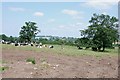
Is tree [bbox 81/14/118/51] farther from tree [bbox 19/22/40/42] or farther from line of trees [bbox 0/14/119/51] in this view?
tree [bbox 19/22/40/42]

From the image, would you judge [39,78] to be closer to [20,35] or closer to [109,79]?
[109,79]

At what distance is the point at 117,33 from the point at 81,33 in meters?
7.49

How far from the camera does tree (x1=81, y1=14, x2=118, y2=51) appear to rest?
5847 centimetres

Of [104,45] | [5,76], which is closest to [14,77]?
[5,76]

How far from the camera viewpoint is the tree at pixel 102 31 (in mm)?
58469

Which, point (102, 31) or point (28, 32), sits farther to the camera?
point (28, 32)

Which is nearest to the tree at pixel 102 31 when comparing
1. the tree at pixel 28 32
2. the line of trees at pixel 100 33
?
the line of trees at pixel 100 33

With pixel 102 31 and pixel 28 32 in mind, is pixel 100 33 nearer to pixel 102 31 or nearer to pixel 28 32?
pixel 102 31

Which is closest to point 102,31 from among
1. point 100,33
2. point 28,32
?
point 100,33

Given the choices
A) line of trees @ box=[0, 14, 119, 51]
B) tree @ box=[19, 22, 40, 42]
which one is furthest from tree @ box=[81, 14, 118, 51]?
tree @ box=[19, 22, 40, 42]

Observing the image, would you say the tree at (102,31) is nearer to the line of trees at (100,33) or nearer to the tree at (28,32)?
the line of trees at (100,33)

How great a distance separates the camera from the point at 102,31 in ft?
193

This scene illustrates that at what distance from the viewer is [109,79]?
13.5 metres

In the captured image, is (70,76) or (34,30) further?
(34,30)
